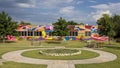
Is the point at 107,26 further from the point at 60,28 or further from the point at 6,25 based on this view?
the point at 6,25

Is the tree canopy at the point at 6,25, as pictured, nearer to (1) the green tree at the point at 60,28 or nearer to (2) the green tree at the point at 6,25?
(2) the green tree at the point at 6,25

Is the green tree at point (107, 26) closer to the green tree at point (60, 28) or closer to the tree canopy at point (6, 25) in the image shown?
the green tree at point (60, 28)

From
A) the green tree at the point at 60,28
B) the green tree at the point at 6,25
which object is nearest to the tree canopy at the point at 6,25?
the green tree at the point at 6,25

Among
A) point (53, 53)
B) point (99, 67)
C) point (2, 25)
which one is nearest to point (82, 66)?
point (99, 67)

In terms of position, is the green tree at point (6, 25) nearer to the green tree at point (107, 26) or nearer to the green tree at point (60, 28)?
the green tree at point (60, 28)

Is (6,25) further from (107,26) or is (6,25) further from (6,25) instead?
(107,26)

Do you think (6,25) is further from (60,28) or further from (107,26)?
(107,26)

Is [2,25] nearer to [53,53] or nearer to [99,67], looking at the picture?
[53,53]

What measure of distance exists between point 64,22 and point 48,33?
31.8ft

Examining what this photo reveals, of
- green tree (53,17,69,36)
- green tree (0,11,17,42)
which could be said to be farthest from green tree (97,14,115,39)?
green tree (0,11,17,42)

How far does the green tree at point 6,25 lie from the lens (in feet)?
126

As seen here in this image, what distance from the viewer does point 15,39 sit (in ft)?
152

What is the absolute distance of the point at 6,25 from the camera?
3947cm

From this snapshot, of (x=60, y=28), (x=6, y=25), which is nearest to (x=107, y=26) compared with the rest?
(x=60, y=28)
